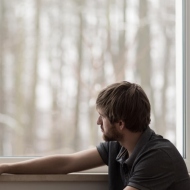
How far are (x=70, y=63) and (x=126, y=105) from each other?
1.70 ft

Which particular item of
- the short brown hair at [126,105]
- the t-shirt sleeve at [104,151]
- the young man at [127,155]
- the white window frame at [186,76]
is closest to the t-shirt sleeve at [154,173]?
the young man at [127,155]

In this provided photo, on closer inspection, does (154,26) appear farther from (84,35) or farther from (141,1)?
(84,35)

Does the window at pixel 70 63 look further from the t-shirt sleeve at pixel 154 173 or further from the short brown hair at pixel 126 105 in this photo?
the t-shirt sleeve at pixel 154 173

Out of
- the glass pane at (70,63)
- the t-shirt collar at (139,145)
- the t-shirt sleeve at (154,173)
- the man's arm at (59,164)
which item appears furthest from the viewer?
the glass pane at (70,63)

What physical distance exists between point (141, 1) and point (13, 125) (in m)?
0.85

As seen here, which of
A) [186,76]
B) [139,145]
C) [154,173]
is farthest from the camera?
[186,76]

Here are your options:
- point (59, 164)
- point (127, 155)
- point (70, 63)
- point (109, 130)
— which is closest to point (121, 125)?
point (109, 130)

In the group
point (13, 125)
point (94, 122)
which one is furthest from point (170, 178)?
point (13, 125)

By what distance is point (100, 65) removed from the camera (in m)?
2.39

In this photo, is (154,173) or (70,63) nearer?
(154,173)

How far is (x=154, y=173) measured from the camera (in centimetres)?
188

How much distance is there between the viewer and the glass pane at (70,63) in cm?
234

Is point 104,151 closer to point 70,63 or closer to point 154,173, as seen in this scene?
point 154,173

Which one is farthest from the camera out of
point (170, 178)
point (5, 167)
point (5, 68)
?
point (5, 68)
